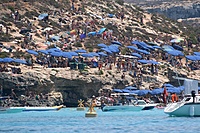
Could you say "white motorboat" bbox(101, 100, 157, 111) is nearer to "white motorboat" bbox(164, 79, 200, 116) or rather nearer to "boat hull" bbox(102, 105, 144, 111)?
"boat hull" bbox(102, 105, 144, 111)

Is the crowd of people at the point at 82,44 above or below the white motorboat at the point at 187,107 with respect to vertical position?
above

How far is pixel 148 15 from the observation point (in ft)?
422

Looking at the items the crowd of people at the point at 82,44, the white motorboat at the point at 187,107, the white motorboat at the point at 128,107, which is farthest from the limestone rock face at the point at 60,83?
the white motorboat at the point at 187,107

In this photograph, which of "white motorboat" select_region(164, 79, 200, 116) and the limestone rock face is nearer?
"white motorboat" select_region(164, 79, 200, 116)

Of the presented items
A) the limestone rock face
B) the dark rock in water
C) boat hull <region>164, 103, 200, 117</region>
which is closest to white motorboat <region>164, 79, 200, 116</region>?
boat hull <region>164, 103, 200, 117</region>

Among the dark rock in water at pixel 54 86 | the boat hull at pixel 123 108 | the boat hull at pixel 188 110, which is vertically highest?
the dark rock in water at pixel 54 86

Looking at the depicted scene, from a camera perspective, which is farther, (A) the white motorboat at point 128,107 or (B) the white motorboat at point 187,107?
(A) the white motorboat at point 128,107

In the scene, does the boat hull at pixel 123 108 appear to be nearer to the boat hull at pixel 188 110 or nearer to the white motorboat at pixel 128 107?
Answer: the white motorboat at pixel 128 107

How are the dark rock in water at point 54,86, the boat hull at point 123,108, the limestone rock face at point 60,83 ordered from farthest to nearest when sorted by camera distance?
1. the limestone rock face at point 60,83
2. the dark rock in water at point 54,86
3. the boat hull at point 123,108

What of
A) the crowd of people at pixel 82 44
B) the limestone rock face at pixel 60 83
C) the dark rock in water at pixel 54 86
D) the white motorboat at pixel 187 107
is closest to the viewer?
the white motorboat at pixel 187 107

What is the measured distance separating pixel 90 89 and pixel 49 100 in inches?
218

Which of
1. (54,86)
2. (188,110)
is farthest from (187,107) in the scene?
(54,86)

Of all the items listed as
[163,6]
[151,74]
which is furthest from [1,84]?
[163,6]

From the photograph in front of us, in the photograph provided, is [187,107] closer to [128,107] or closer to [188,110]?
[188,110]
